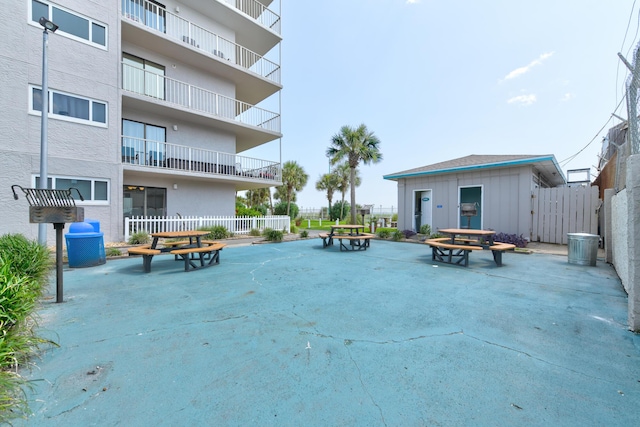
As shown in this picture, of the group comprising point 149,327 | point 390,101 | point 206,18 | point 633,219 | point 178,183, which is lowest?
point 149,327

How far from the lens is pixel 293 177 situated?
30.2m

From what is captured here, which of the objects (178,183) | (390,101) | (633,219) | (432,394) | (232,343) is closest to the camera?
(432,394)

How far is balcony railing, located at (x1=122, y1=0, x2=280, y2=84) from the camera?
Result: 11703mm

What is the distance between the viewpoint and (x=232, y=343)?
2701 mm

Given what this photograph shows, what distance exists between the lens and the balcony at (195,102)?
11.3 meters

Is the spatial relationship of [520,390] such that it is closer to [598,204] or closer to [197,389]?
[197,389]


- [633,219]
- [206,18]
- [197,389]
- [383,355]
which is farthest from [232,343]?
[206,18]

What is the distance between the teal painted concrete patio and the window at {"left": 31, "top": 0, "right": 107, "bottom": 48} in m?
10.5

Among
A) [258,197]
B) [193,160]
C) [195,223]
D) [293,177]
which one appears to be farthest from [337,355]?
[258,197]

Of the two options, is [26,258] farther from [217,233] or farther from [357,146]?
[357,146]

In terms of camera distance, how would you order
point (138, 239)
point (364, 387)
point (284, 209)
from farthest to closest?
point (284, 209) → point (138, 239) → point (364, 387)

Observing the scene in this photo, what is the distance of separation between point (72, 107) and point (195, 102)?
16.8 ft

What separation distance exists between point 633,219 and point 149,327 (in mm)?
→ 6180

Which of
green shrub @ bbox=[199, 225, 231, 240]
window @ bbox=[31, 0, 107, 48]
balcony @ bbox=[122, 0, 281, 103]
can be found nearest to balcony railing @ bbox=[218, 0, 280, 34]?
balcony @ bbox=[122, 0, 281, 103]
